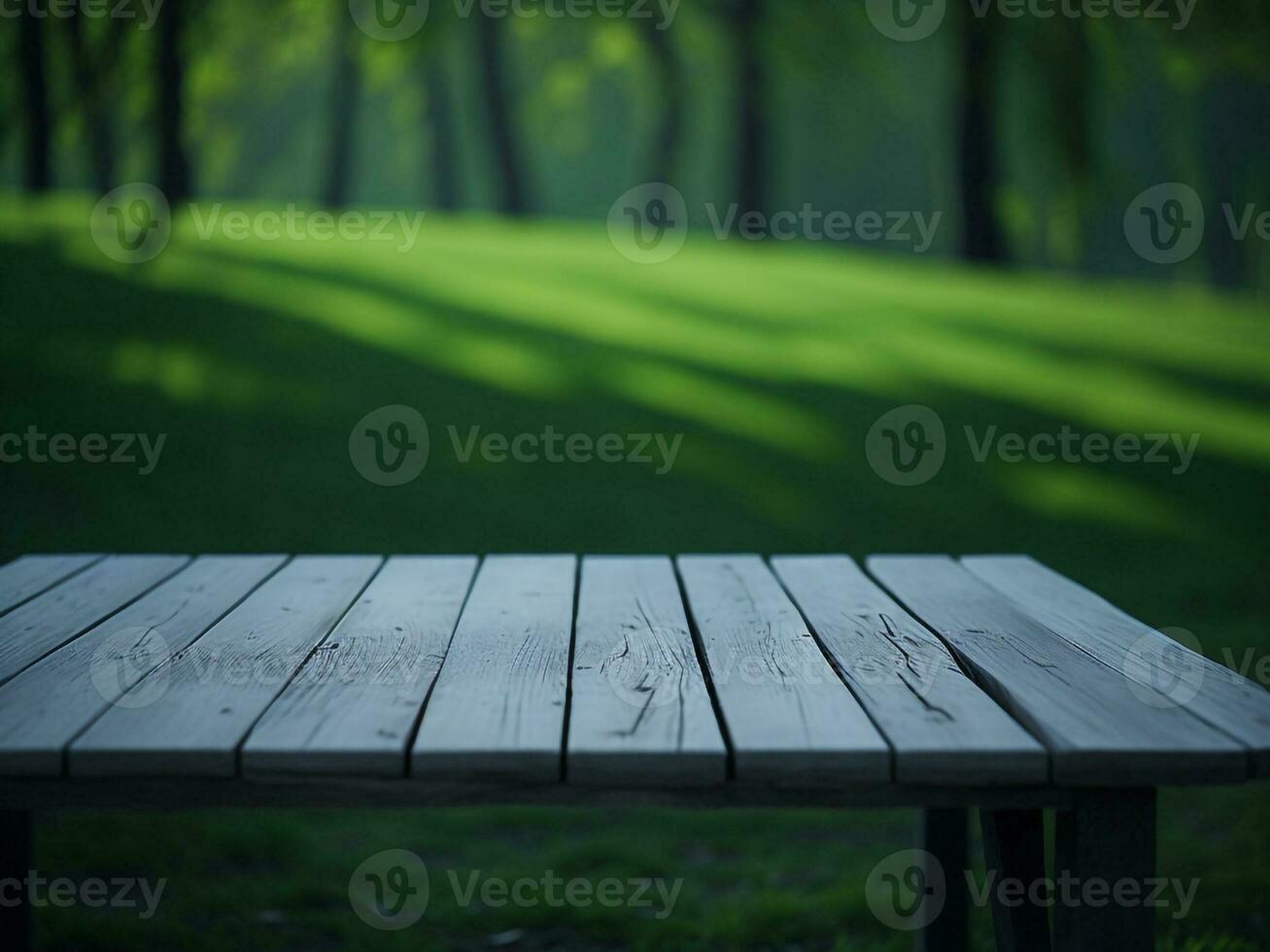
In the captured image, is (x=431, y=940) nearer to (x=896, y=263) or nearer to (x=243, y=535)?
(x=243, y=535)

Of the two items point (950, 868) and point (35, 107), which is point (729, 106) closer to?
point (35, 107)

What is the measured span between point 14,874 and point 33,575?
57 centimetres

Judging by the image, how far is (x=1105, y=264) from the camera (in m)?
9.15

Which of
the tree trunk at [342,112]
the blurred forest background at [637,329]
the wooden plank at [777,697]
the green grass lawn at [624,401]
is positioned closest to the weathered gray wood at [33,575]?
the blurred forest background at [637,329]

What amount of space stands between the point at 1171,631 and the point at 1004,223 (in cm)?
409

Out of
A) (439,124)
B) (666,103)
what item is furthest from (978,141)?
(439,124)

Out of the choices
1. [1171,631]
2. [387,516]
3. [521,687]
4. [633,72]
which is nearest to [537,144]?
[633,72]

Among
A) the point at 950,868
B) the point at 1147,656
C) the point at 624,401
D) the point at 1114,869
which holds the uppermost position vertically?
the point at 624,401

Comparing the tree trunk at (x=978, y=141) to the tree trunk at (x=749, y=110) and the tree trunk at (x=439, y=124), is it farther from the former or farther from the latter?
the tree trunk at (x=439, y=124)

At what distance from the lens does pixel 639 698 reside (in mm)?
1561

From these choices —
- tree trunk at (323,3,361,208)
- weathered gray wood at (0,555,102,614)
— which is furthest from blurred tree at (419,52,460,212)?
weathered gray wood at (0,555,102,614)

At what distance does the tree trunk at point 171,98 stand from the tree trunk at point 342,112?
1084 mm

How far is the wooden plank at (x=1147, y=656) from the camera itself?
1.49 metres

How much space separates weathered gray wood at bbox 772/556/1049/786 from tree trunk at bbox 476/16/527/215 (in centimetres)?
653
